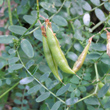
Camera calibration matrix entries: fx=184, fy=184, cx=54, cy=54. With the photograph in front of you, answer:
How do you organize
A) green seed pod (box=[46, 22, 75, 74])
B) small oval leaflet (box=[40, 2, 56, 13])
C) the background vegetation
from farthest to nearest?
small oval leaflet (box=[40, 2, 56, 13]) → the background vegetation → green seed pod (box=[46, 22, 75, 74])

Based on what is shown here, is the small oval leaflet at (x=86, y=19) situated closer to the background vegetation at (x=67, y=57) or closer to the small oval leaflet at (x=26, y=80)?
the background vegetation at (x=67, y=57)

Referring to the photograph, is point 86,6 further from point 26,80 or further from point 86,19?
point 26,80

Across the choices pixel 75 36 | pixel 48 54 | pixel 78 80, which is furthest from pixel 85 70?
pixel 48 54

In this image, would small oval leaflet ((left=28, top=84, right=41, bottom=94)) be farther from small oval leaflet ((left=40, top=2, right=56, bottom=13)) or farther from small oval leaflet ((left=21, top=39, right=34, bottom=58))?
small oval leaflet ((left=40, top=2, right=56, bottom=13))

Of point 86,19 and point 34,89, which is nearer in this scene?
point 34,89

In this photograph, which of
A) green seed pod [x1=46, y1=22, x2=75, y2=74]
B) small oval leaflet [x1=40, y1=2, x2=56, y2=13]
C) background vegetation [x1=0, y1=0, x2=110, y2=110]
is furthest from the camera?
small oval leaflet [x1=40, y1=2, x2=56, y2=13]

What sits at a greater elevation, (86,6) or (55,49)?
(86,6)

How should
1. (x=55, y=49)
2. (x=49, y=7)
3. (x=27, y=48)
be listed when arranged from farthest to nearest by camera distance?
(x=49, y=7) → (x=27, y=48) → (x=55, y=49)

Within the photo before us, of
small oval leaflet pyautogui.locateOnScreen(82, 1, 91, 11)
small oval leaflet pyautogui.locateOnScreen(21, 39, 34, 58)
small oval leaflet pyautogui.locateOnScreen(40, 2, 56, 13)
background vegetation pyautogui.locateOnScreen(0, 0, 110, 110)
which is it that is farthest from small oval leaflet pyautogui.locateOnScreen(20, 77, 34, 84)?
small oval leaflet pyautogui.locateOnScreen(82, 1, 91, 11)

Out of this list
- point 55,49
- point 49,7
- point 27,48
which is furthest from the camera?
point 49,7

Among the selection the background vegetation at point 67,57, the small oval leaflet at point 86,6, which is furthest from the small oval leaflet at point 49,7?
the small oval leaflet at point 86,6

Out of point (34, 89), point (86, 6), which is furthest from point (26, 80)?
point (86, 6)

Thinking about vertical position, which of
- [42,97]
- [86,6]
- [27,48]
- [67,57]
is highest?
[86,6]
